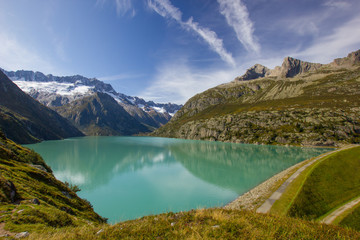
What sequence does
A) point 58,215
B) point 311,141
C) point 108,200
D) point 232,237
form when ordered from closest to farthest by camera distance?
point 232,237
point 58,215
point 108,200
point 311,141

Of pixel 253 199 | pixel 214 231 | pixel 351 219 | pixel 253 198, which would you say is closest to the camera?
pixel 214 231

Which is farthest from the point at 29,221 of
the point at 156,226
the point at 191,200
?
the point at 191,200

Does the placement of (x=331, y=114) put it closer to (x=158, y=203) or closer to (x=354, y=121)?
(x=354, y=121)

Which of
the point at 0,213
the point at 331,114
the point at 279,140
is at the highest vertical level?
the point at 331,114

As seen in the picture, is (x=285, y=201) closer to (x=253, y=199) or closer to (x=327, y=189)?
(x=253, y=199)

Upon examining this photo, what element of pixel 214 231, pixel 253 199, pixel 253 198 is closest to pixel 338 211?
pixel 253 199

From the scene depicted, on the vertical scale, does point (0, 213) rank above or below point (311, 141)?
above

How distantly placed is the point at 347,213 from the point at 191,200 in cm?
2210

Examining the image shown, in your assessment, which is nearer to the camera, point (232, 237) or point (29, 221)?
point (232, 237)

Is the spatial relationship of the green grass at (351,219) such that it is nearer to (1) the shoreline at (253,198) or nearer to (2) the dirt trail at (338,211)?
(2) the dirt trail at (338,211)

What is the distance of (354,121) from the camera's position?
13262 centimetres

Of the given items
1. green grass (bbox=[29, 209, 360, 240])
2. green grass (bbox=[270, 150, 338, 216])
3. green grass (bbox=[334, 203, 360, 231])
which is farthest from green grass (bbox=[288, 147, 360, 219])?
green grass (bbox=[29, 209, 360, 240])

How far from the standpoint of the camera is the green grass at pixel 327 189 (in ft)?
70.3

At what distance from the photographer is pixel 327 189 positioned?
2672 centimetres
